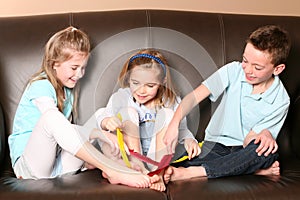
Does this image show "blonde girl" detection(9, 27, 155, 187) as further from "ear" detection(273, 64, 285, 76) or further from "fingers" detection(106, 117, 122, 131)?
"ear" detection(273, 64, 285, 76)

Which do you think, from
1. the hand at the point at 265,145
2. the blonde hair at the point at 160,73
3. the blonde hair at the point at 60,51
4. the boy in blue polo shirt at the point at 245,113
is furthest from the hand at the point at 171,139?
the blonde hair at the point at 60,51

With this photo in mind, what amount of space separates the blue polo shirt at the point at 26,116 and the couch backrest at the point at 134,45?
0.11m

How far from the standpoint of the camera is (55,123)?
169 cm

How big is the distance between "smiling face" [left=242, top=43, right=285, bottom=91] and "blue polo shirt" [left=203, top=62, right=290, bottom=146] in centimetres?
5

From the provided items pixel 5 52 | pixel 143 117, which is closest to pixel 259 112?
pixel 143 117

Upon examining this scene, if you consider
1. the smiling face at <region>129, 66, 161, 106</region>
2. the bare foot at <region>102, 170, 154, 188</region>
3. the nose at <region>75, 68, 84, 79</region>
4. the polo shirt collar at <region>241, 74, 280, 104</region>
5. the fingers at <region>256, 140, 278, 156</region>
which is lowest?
the bare foot at <region>102, 170, 154, 188</region>

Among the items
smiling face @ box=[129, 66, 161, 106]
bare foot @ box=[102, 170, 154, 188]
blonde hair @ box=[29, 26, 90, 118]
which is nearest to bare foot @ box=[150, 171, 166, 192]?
bare foot @ box=[102, 170, 154, 188]

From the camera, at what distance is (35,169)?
1.73m

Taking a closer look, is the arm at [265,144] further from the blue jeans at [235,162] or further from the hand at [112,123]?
the hand at [112,123]

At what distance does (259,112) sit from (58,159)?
72 centimetres

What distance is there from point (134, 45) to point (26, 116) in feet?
1.56

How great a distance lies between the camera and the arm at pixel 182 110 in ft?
5.89

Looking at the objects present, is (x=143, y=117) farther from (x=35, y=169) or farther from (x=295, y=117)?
(x=295, y=117)

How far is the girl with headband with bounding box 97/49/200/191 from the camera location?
5.78ft
